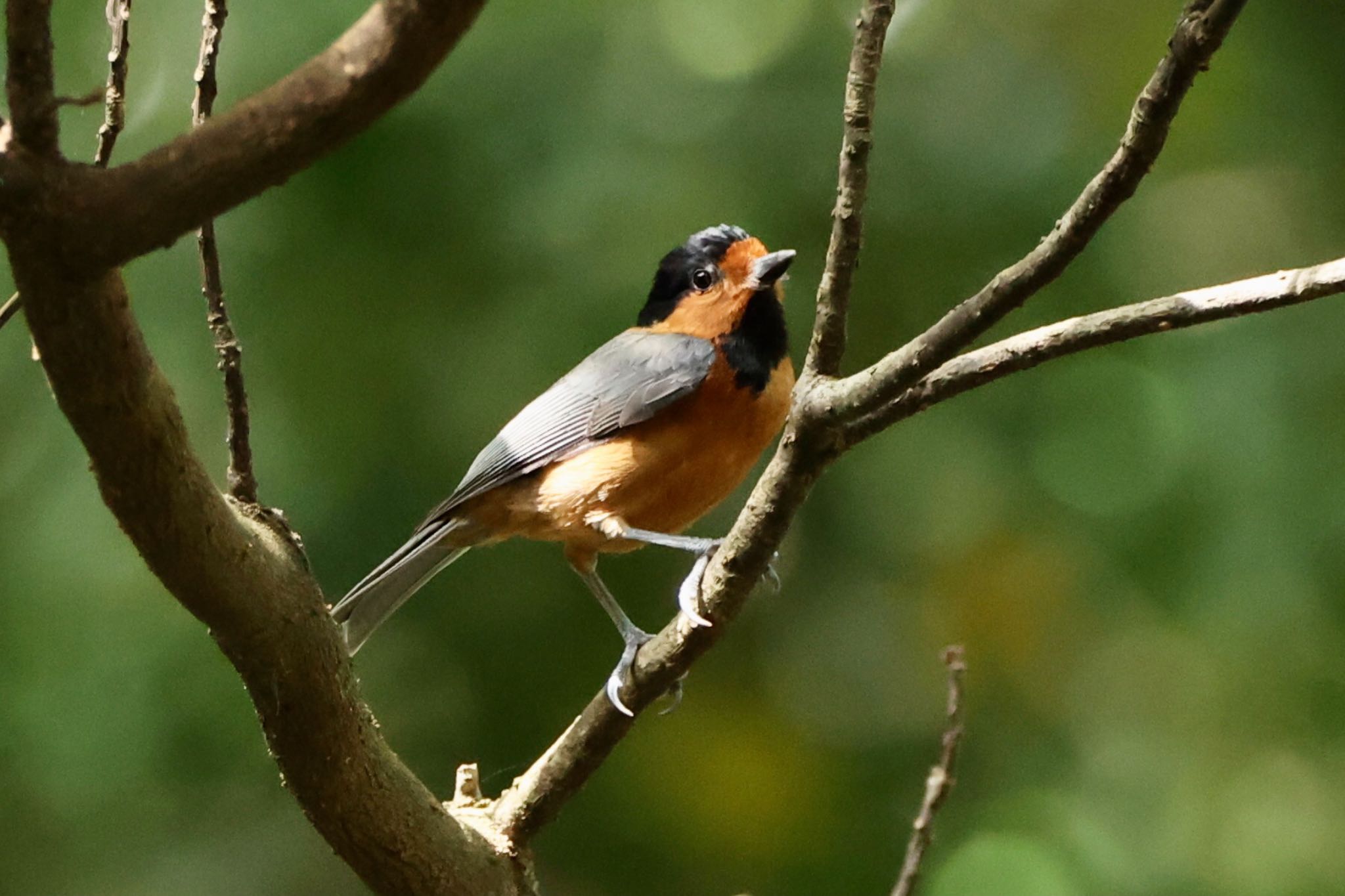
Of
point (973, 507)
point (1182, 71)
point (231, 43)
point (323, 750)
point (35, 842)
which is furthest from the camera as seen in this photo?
point (973, 507)

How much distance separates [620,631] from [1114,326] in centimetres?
245

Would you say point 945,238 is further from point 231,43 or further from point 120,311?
point 120,311

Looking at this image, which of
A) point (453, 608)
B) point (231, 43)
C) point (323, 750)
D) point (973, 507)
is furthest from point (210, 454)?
point (973, 507)

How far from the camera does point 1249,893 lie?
5074 mm

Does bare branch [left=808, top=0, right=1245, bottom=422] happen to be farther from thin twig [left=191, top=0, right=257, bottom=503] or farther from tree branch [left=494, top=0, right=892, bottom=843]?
thin twig [left=191, top=0, right=257, bottom=503]

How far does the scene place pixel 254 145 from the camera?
73.3 inches

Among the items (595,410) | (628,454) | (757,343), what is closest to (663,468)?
(628,454)

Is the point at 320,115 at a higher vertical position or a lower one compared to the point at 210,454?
lower

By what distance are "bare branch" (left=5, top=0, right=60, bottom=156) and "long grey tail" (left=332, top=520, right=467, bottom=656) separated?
238cm

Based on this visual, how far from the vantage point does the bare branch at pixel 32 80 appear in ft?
6.06

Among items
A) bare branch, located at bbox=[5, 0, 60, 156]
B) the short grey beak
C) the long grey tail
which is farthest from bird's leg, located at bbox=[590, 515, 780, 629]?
bare branch, located at bbox=[5, 0, 60, 156]

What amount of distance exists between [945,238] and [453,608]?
2233mm

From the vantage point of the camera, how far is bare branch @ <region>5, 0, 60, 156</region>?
1.85 metres

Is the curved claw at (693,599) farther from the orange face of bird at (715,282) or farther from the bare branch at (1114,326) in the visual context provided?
the orange face of bird at (715,282)
